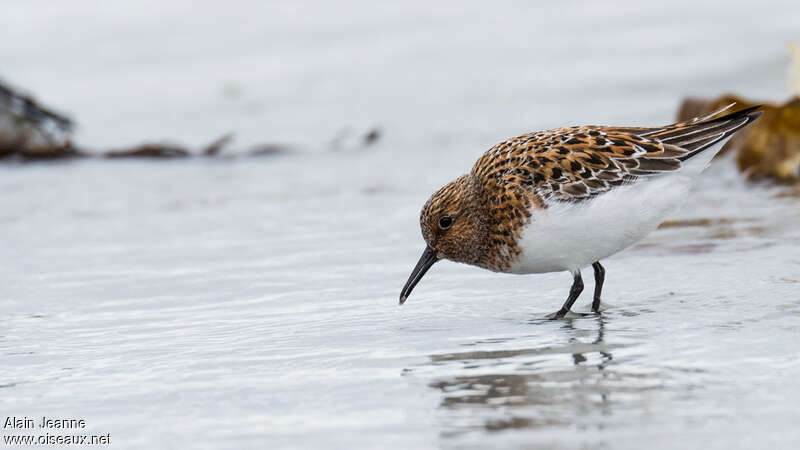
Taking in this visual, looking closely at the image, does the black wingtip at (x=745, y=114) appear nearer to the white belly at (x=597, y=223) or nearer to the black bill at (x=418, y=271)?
the white belly at (x=597, y=223)

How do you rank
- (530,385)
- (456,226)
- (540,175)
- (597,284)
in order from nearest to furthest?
(530,385) → (540,175) → (597,284) → (456,226)

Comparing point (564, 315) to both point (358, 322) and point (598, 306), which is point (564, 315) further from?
point (358, 322)

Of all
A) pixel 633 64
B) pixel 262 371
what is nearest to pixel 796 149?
pixel 262 371

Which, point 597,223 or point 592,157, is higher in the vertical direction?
point 592,157

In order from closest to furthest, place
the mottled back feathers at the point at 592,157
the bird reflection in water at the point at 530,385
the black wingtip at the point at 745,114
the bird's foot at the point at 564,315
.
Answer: the bird reflection in water at the point at 530,385 < the bird's foot at the point at 564,315 < the mottled back feathers at the point at 592,157 < the black wingtip at the point at 745,114

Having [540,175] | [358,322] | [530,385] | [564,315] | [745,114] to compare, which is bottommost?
[530,385]

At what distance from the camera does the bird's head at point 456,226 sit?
5.45 m

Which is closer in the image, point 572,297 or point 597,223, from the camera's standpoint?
point 597,223

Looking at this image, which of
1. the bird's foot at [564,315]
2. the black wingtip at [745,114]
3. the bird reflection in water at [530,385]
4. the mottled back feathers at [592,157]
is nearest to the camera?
the bird reflection in water at [530,385]

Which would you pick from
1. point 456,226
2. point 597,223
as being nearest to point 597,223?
point 597,223

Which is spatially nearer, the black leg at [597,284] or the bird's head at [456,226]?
the black leg at [597,284]

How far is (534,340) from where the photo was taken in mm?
4543

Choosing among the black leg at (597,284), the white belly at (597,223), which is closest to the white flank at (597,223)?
the white belly at (597,223)

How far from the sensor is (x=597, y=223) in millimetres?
5051
